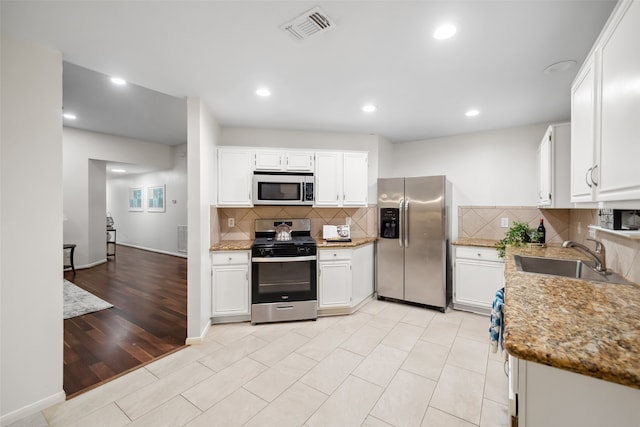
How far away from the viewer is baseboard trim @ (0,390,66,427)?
1.59 meters

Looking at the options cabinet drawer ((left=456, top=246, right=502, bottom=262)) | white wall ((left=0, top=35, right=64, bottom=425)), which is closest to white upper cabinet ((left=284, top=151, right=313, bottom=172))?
white wall ((left=0, top=35, right=64, bottom=425))

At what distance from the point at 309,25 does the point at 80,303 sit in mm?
4423

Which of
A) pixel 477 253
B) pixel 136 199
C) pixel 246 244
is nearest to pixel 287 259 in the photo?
pixel 246 244

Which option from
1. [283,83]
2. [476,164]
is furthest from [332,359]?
[476,164]

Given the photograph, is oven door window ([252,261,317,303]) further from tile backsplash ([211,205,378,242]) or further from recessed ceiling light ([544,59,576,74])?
recessed ceiling light ([544,59,576,74])

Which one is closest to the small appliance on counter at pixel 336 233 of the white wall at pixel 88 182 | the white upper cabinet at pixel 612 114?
A: the white upper cabinet at pixel 612 114

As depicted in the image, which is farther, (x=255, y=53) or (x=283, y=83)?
(x=283, y=83)

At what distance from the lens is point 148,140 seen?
5930 mm

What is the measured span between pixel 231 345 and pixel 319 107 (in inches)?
102

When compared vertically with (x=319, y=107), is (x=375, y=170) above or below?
below

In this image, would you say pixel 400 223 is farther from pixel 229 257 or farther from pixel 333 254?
pixel 229 257

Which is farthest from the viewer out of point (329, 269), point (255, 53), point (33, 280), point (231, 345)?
point (329, 269)

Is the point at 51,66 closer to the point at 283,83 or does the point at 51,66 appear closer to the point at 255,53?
the point at 255,53

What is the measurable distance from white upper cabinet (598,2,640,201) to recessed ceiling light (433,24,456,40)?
72 centimetres
